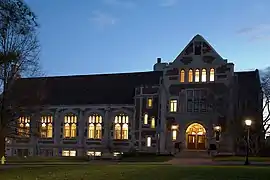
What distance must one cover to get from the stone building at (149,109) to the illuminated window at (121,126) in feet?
0.45

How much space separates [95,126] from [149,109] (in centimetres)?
887

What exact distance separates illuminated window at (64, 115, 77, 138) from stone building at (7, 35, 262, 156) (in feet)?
0.42

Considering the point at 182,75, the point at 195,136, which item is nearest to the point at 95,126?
the point at 182,75

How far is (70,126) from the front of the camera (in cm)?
6538

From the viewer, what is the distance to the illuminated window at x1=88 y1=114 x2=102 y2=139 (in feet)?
209

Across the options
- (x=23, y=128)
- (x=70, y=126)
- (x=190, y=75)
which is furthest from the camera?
(x=70, y=126)

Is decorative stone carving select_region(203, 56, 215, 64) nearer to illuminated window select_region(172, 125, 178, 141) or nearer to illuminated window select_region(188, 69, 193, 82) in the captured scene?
illuminated window select_region(188, 69, 193, 82)

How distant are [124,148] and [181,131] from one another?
9.88 meters

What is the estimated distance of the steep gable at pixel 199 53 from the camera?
5497cm

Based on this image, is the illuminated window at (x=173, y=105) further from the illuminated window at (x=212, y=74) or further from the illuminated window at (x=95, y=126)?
the illuminated window at (x=95, y=126)

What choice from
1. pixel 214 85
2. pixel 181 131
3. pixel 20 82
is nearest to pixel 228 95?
pixel 214 85

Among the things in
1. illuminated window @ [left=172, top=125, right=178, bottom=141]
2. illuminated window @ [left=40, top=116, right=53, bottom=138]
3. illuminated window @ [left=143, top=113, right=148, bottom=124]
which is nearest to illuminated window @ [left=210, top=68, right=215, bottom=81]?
illuminated window @ [left=172, top=125, right=178, bottom=141]

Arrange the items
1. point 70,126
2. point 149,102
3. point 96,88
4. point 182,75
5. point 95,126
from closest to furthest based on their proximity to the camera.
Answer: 1. point 182,75
2. point 149,102
3. point 95,126
4. point 70,126
5. point 96,88

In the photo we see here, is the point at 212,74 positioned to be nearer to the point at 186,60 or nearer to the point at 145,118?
the point at 186,60
